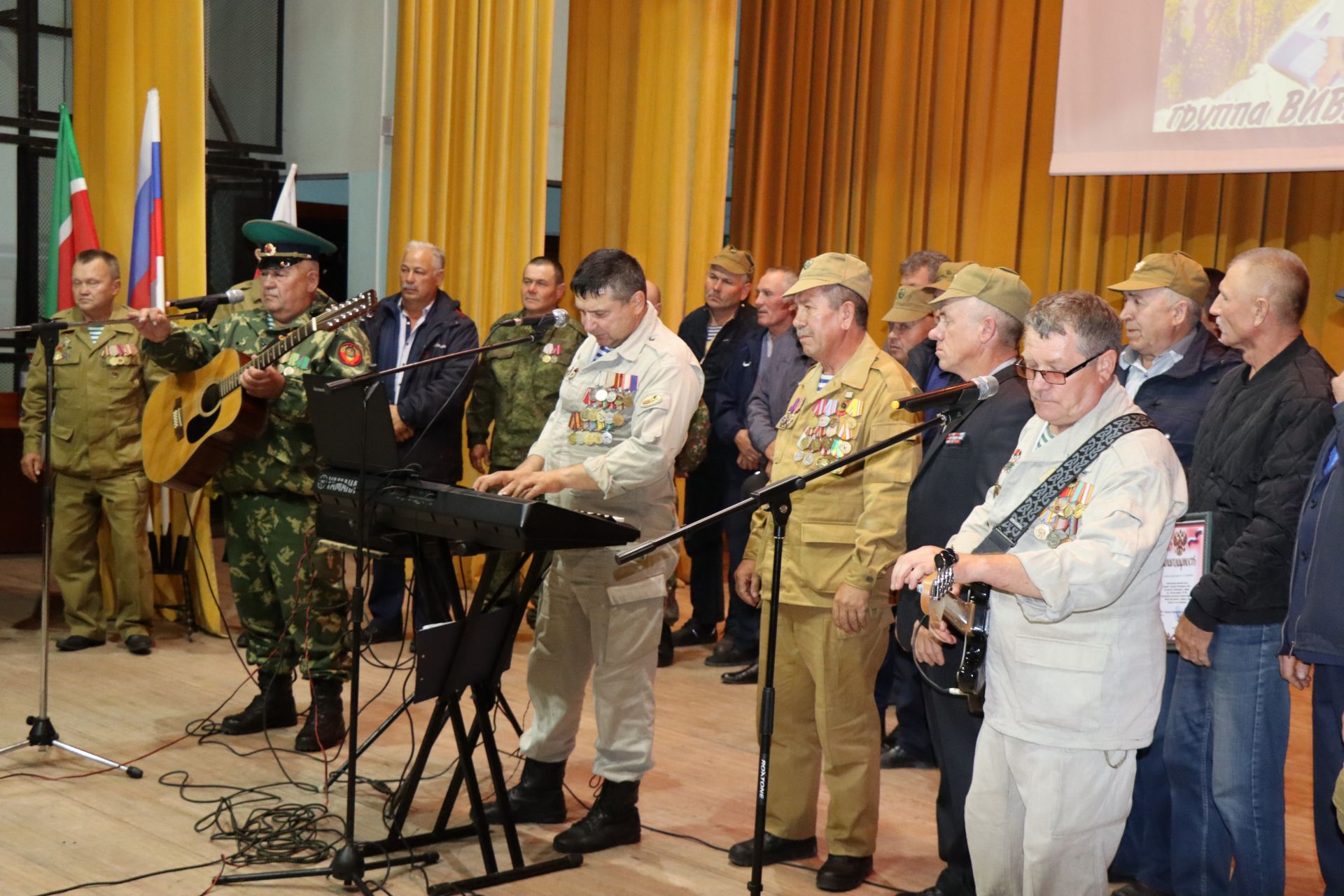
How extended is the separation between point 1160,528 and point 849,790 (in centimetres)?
122

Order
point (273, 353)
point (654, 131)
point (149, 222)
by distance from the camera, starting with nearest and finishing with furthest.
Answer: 1. point (273, 353)
2. point (149, 222)
3. point (654, 131)

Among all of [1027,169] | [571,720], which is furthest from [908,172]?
[571,720]

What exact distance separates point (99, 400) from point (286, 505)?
1756mm

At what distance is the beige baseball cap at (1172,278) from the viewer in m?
3.47

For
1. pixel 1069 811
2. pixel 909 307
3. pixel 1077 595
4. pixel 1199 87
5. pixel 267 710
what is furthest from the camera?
pixel 1199 87

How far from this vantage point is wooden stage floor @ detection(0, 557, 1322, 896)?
338 cm

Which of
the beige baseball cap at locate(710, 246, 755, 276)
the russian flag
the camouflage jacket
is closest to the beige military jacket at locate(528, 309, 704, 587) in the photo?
the camouflage jacket

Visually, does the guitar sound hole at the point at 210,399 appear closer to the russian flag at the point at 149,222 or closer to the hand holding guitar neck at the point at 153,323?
the hand holding guitar neck at the point at 153,323

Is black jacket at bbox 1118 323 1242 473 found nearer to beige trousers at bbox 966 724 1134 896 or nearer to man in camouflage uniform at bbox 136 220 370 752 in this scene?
beige trousers at bbox 966 724 1134 896

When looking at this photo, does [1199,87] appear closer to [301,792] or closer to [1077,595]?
[1077,595]

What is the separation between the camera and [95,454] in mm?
5660

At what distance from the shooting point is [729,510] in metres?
2.68

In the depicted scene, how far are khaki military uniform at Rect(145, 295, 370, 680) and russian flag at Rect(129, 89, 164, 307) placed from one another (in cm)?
164

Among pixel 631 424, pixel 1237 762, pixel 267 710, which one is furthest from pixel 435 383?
pixel 1237 762
